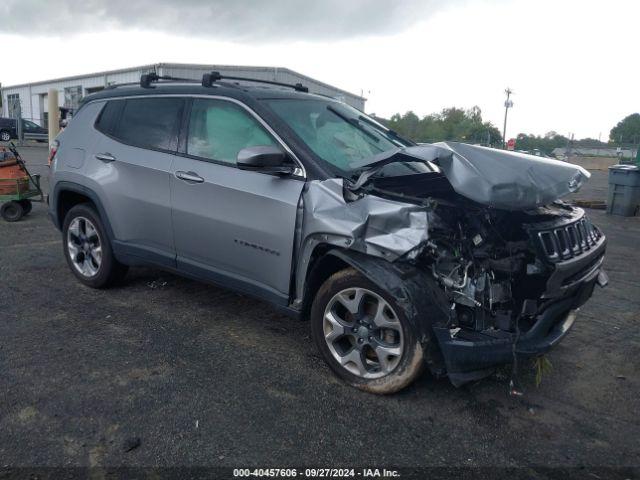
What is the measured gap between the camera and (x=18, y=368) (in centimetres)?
339

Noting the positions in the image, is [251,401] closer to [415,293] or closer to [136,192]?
[415,293]

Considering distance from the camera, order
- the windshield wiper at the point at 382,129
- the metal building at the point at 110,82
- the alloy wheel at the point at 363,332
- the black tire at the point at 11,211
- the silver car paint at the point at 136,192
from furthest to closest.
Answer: the metal building at the point at 110,82 → the black tire at the point at 11,211 → the windshield wiper at the point at 382,129 → the silver car paint at the point at 136,192 → the alloy wheel at the point at 363,332

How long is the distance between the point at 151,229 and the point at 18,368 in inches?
55.5

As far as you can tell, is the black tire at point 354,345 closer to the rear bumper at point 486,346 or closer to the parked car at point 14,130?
the rear bumper at point 486,346

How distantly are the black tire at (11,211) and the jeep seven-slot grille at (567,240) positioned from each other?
7997mm

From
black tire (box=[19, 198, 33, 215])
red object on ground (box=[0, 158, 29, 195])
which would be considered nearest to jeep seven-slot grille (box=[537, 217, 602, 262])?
red object on ground (box=[0, 158, 29, 195])

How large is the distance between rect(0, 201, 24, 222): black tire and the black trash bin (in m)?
11.5

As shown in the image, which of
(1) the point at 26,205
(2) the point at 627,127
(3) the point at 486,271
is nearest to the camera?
(3) the point at 486,271

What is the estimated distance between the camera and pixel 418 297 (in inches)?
113

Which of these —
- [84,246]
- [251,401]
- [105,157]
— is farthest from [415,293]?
[84,246]

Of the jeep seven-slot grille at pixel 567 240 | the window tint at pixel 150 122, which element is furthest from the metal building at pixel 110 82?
the jeep seven-slot grille at pixel 567 240

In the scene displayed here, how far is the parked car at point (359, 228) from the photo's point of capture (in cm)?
294

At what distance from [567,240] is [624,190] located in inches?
368

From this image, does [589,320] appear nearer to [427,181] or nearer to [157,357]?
[427,181]
